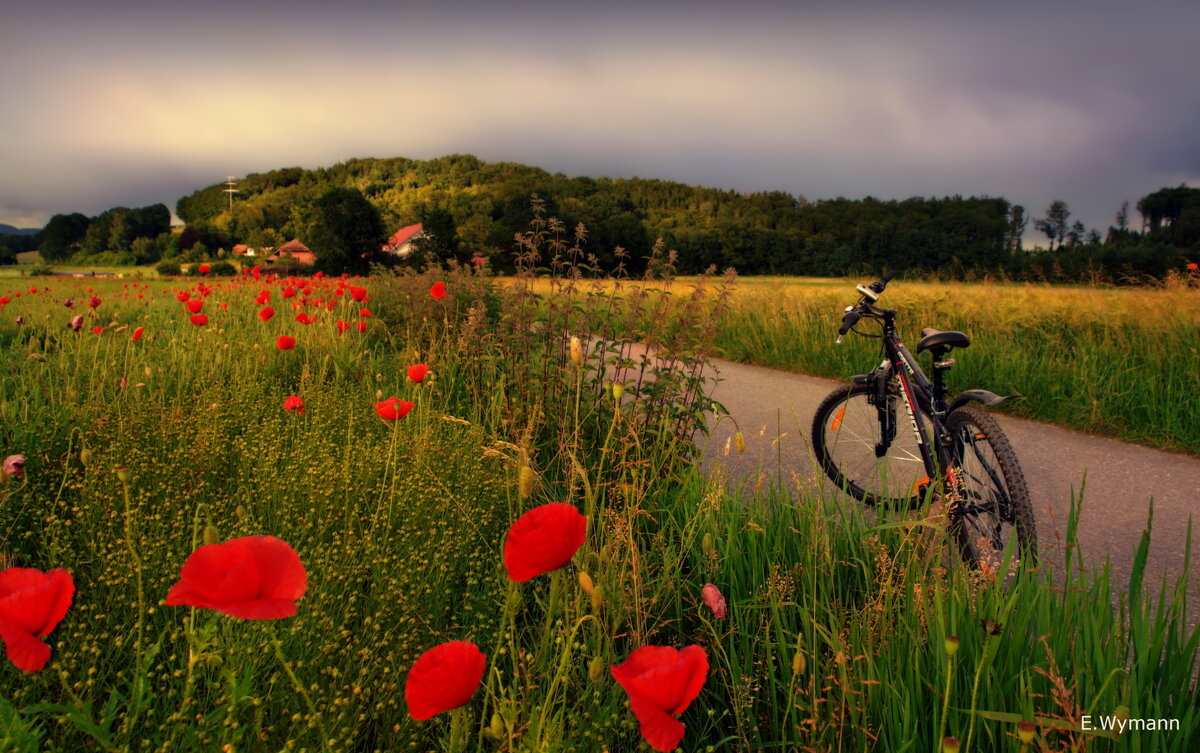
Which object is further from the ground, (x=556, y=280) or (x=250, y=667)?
(x=556, y=280)

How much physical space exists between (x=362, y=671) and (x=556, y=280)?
2755 millimetres

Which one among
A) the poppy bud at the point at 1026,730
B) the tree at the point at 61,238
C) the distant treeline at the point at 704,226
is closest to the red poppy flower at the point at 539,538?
the poppy bud at the point at 1026,730

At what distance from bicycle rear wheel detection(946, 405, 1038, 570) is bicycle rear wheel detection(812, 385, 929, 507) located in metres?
0.59

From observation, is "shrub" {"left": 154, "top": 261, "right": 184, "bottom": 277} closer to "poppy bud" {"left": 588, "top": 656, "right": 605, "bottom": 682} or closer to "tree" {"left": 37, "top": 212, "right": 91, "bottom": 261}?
"tree" {"left": 37, "top": 212, "right": 91, "bottom": 261}

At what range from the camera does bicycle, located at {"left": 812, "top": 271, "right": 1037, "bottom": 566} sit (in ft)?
9.36

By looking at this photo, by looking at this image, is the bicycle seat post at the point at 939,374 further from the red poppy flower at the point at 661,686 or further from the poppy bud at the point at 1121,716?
the red poppy flower at the point at 661,686

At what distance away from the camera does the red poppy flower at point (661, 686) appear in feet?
2.72

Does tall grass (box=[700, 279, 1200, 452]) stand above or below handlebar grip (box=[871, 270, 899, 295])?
below

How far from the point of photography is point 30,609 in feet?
2.85

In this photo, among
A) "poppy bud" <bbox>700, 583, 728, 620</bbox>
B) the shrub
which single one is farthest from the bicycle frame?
the shrub

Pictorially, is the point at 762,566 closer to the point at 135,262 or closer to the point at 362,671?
the point at 362,671

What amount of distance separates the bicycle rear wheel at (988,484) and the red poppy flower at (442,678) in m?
2.57

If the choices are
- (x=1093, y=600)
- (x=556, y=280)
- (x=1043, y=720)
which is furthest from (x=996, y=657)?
(x=556, y=280)

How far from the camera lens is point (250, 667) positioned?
133 cm
